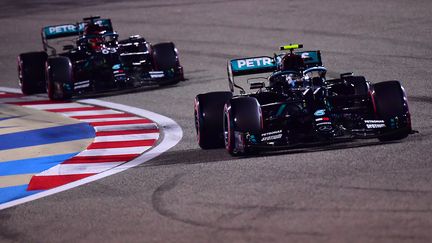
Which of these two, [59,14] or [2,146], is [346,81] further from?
[59,14]

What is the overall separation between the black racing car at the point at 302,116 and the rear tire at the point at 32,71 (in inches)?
262

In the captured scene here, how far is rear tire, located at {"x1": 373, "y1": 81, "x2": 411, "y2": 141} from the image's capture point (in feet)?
37.0

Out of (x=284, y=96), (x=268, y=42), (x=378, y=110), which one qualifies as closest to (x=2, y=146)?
(x=284, y=96)

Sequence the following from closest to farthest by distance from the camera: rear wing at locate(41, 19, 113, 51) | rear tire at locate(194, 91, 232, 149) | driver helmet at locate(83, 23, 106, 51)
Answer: rear tire at locate(194, 91, 232, 149) → driver helmet at locate(83, 23, 106, 51) → rear wing at locate(41, 19, 113, 51)

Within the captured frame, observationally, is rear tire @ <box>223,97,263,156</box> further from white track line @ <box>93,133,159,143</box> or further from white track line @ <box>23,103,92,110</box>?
white track line @ <box>23,103,92,110</box>

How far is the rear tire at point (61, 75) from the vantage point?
17.0 meters

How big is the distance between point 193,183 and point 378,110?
2.29 metres

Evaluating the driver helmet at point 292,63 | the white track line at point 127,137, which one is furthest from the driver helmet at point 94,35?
the driver helmet at point 292,63

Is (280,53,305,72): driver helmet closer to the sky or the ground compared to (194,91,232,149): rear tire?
closer to the sky

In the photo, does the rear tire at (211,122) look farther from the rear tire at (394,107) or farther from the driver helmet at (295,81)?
the rear tire at (394,107)

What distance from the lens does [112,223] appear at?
8.99m

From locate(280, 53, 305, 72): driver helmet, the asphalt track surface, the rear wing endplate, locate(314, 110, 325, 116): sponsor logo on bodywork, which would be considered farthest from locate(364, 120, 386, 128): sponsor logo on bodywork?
the rear wing endplate

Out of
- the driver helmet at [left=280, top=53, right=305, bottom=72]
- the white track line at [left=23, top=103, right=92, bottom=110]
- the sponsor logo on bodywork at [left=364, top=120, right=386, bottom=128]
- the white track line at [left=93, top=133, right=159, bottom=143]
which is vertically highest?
the driver helmet at [left=280, top=53, right=305, bottom=72]

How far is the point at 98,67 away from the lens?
17.3 m
